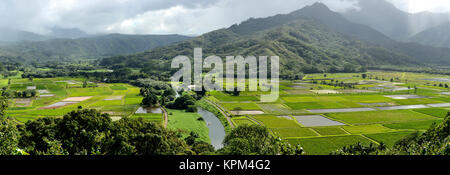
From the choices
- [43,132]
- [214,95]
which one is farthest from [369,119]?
[43,132]

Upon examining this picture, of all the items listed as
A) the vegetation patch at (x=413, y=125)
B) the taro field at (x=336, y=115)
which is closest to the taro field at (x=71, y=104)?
the taro field at (x=336, y=115)

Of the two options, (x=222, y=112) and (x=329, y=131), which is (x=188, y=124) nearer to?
(x=222, y=112)

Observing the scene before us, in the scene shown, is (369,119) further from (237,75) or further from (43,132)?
(237,75)

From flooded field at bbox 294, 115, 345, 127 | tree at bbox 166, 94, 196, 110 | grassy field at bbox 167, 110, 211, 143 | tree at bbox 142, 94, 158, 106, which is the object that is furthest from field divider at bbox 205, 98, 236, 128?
tree at bbox 142, 94, 158, 106

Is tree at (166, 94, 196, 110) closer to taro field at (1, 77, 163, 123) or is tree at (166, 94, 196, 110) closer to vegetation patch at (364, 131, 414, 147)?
taro field at (1, 77, 163, 123)

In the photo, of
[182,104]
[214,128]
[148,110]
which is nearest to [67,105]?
[148,110]
